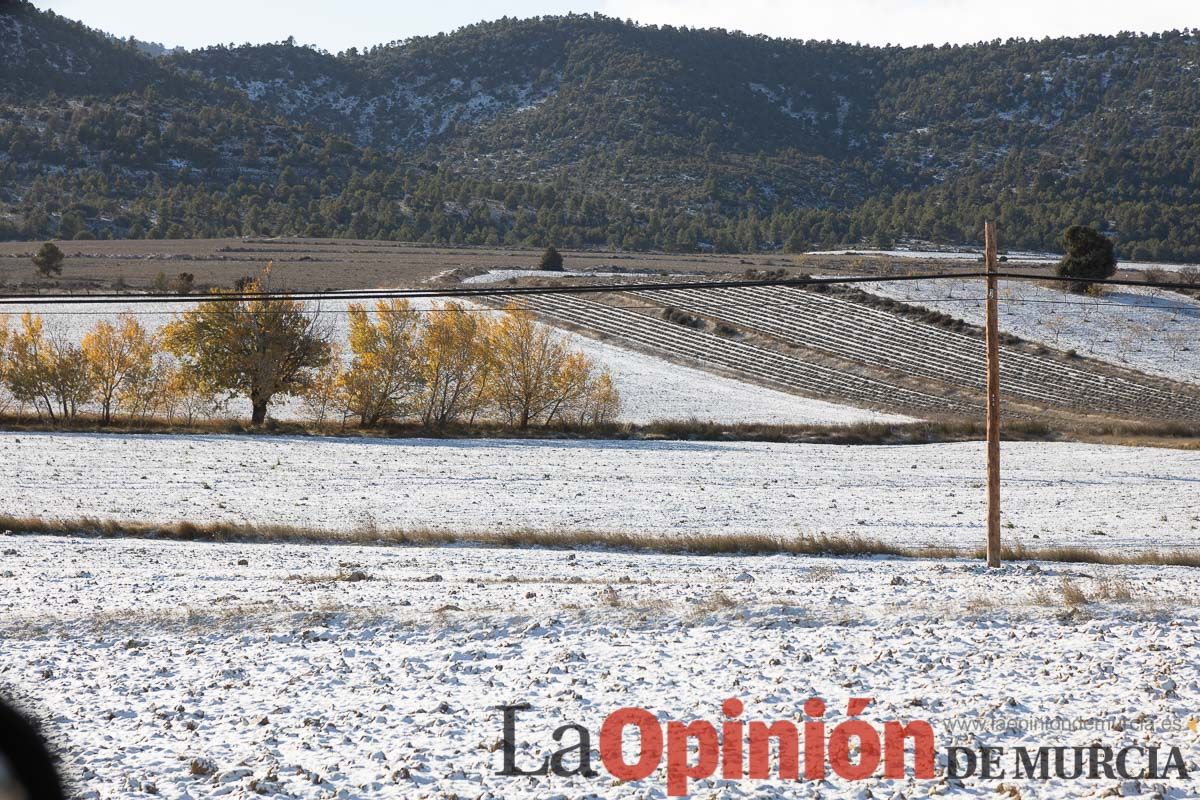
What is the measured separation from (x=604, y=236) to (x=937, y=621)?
500 ft

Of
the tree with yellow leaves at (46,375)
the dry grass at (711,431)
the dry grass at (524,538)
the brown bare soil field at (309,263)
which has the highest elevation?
the brown bare soil field at (309,263)

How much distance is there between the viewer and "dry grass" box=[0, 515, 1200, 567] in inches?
860

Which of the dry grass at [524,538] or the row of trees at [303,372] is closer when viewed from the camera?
the dry grass at [524,538]

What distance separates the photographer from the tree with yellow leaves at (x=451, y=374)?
156ft

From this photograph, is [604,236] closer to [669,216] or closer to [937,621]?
[669,216]

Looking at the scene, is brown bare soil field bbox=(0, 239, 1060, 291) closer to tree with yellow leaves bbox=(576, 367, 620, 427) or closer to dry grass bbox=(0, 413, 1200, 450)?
dry grass bbox=(0, 413, 1200, 450)

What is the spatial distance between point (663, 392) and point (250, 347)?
20.0 meters

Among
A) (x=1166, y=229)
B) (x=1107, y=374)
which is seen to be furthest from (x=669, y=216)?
(x=1107, y=374)

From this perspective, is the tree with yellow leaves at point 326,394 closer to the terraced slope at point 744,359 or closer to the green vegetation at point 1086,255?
the terraced slope at point 744,359

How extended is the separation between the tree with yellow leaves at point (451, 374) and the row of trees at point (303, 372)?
5 cm

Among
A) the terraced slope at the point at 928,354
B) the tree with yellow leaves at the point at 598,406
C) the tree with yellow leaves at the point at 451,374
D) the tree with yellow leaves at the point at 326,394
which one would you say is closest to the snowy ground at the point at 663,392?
the tree with yellow leaves at the point at 598,406

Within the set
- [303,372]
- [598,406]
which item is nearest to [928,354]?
[598,406]

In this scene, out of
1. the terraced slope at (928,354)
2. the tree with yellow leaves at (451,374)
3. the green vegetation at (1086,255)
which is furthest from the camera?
the green vegetation at (1086,255)

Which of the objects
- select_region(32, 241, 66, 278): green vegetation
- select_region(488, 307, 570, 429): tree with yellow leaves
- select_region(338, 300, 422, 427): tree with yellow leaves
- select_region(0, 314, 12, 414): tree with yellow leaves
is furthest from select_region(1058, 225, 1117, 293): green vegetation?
select_region(32, 241, 66, 278): green vegetation
